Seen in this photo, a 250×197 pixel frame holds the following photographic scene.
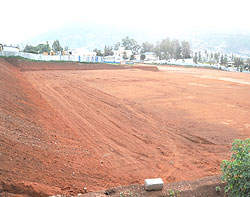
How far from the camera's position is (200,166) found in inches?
311

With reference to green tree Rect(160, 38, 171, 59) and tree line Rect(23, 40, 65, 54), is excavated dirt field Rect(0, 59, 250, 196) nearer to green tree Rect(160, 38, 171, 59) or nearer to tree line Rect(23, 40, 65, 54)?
tree line Rect(23, 40, 65, 54)

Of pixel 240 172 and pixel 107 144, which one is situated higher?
pixel 240 172

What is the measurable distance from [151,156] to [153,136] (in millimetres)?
2104

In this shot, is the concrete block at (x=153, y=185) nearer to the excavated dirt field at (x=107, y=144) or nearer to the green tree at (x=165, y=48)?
the excavated dirt field at (x=107, y=144)

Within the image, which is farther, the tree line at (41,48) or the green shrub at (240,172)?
the tree line at (41,48)

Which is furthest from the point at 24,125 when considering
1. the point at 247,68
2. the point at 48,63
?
the point at 247,68

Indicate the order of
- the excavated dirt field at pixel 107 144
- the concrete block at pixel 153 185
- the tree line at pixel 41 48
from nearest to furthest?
the concrete block at pixel 153 185
the excavated dirt field at pixel 107 144
the tree line at pixel 41 48

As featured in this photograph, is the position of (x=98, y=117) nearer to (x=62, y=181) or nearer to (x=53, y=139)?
(x=53, y=139)

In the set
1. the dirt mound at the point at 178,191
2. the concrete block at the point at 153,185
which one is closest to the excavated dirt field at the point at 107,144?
the dirt mound at the point at 178,191

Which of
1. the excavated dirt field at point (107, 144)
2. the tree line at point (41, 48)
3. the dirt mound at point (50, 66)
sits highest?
the tree line at point (41, 48)

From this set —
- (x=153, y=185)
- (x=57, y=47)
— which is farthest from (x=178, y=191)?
(x=57, y=47)

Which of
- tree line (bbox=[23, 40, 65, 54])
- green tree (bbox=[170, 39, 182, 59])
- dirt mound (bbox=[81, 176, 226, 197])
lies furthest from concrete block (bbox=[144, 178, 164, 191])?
green tree (bbox=[170, 39, 182, 59])

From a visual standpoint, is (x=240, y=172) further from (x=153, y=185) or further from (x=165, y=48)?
(x=165, y=48)

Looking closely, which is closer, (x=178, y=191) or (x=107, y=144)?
(x=178, y=191)
